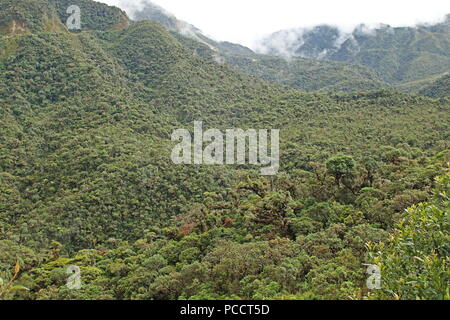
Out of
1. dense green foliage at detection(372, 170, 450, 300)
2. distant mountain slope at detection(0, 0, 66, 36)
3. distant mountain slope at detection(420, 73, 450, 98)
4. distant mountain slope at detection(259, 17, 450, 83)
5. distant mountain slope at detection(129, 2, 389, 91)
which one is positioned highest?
distant mountain slope at detection(259, 17, 450, 83)

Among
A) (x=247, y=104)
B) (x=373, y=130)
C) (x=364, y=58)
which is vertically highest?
(x=364, y=58)

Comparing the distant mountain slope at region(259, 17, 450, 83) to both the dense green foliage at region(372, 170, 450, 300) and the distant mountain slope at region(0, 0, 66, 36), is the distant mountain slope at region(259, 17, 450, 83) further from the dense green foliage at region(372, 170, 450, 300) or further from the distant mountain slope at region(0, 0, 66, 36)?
the dense green foliage at region(372, 170, 450, 300)

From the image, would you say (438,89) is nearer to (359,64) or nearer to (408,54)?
(359,64)

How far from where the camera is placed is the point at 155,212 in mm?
29391

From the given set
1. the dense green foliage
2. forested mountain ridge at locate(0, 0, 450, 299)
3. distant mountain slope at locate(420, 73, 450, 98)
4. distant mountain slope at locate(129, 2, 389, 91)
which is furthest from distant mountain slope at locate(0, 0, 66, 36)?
distant mountain slope at locate(420, 73, 450, 98)

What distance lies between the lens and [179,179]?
32906 millimetres

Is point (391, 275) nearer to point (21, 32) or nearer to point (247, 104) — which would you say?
point (247, 104)

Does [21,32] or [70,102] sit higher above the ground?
[21,32]

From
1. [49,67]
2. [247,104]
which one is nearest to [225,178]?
[247,104]

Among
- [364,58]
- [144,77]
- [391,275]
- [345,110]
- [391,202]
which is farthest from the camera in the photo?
[364,58]

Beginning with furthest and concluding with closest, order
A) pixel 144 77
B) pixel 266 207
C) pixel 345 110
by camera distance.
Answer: pixel 144 77 → pixel 345 110 → pixel 266 207

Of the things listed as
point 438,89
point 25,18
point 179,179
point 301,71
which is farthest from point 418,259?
point 301,71

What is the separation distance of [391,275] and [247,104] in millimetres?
57218

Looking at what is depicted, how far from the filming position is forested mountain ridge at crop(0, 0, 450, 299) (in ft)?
43.4
